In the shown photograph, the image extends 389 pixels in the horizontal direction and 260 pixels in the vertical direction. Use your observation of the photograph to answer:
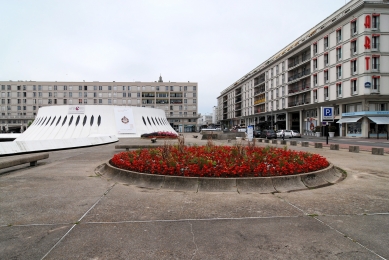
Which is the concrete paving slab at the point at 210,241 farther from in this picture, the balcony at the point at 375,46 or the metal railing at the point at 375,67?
the balcony at the point at 375,46

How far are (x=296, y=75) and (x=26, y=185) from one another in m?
56.5

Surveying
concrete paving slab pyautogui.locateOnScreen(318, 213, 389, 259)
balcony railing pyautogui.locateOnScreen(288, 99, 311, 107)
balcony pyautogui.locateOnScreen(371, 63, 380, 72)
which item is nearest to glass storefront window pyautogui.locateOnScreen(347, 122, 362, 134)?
balcony pyautogui.locateOnScreen(371, 63, 380, 72)

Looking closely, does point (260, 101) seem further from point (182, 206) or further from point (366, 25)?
point (182, 206)

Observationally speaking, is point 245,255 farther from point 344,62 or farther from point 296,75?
point 296,75

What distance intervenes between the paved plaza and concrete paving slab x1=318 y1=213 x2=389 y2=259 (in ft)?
0.05

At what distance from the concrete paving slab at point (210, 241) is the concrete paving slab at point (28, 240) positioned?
19cm

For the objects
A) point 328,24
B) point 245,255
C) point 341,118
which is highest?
point 328,24

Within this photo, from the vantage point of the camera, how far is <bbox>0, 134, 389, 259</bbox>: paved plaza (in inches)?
126

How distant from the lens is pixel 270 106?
216 feet

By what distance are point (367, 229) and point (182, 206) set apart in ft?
10.5

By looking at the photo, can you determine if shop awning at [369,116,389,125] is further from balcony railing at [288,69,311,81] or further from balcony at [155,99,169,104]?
balcony at [155,99,169,104]

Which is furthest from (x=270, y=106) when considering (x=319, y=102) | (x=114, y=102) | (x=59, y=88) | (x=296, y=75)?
(x=59, y=88)

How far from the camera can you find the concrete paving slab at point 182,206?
450cm

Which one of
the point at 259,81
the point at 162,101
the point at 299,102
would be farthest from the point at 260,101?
the point at 162,101
